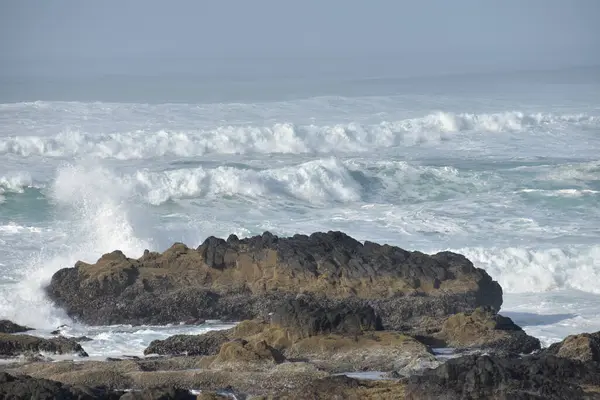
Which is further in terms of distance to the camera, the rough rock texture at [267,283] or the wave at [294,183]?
the wave at [294,183]

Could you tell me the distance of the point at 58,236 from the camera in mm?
28516

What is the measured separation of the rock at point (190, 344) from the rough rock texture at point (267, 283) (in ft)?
7.45

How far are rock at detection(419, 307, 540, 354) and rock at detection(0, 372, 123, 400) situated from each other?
5.65 metres

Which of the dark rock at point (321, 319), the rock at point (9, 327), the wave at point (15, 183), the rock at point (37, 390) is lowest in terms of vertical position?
the rock at point (37, 390)

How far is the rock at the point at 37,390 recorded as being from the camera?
13.1m

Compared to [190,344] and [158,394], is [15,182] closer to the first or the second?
[190,344]

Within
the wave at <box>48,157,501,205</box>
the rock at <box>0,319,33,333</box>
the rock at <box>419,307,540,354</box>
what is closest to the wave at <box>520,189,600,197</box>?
the wave at <box>48,157,501,205</box>

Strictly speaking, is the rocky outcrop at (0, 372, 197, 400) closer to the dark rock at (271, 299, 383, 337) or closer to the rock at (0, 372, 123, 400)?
the rock at (0, 372, 123, 400)

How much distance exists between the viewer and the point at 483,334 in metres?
17.7

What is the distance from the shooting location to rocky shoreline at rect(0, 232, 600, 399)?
13.8 meters

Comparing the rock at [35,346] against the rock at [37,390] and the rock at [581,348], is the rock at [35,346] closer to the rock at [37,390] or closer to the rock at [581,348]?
the rock at [37,390]

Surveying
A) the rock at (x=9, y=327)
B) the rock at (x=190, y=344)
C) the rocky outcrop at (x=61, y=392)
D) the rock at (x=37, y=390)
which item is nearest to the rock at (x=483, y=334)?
the rock at (x=190, y=344)

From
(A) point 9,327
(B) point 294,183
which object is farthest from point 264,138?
(A) point 9,327

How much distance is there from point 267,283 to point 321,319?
335 centimetres
